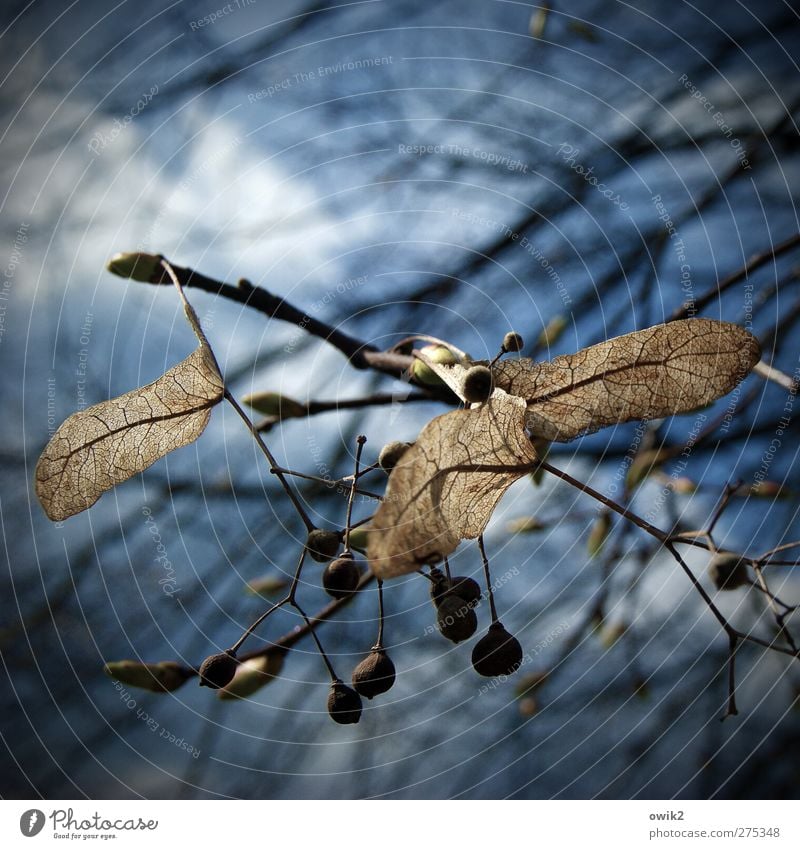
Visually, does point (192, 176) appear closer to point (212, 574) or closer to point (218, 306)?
point (218, 306)

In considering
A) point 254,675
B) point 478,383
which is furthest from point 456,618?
point 254,675

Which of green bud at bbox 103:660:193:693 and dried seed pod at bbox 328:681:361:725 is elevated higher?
green bud at bbox 103:660:193:693

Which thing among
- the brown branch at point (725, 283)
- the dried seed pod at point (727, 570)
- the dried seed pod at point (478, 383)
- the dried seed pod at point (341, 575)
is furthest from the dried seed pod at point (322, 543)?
the brown branch at point (725, 283)

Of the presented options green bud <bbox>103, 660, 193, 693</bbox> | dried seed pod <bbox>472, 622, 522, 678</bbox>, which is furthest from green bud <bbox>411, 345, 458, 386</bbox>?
green bud <bbox>103, 660, 193, 693</bbox>

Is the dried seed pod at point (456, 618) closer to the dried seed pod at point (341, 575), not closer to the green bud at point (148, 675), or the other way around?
the dried seed pod at point (341, 575)

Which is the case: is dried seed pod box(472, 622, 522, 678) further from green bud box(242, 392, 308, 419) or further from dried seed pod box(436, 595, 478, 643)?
green bud box(242, 392, 308, 419)

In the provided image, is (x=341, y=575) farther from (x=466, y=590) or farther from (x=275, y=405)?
(x=275, y=405)

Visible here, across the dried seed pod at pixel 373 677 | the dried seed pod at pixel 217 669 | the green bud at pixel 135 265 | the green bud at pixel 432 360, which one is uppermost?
the green bud at pixel 135 265
